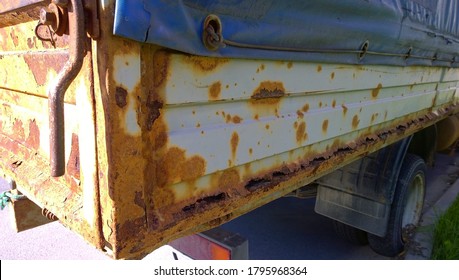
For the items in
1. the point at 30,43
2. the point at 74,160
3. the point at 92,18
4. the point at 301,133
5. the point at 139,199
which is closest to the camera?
the point at 92,18

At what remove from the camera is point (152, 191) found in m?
1.02

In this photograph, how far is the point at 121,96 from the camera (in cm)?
89

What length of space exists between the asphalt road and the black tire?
0.09m

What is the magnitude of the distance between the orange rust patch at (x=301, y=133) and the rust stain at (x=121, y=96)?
0.86 metres

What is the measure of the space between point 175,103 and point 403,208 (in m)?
2.66

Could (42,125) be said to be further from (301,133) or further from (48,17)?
(301,133)

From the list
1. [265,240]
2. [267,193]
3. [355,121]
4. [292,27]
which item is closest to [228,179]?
[267,193]

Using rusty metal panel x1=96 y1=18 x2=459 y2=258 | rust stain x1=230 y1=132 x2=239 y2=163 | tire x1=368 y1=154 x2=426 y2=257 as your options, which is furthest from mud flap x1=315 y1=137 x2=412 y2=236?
rust stain x1=230 y1=132 x2=239 y2=163

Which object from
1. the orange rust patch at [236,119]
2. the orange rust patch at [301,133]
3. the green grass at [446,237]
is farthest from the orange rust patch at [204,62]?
the green grass at [446,237]

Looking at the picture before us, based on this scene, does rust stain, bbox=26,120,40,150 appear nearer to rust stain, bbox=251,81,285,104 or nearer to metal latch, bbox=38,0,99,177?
metal latch, bbox=38,0,99,177

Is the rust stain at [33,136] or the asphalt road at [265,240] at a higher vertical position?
the rust stain at [33,136]

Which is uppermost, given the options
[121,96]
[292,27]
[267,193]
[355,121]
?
[292,27]

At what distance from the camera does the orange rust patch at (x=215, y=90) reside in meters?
1.13

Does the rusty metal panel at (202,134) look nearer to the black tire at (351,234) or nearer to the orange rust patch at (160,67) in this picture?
the orange rust patch at (160,67)
